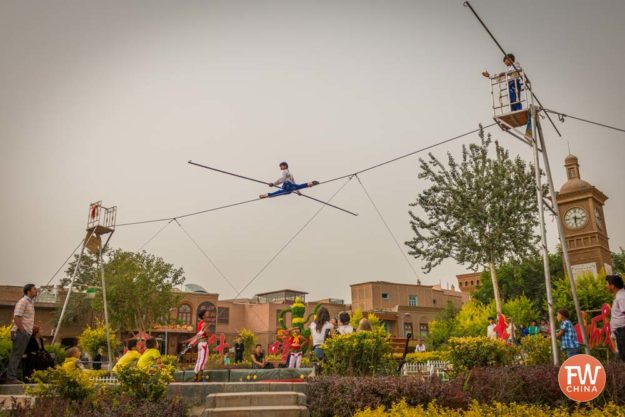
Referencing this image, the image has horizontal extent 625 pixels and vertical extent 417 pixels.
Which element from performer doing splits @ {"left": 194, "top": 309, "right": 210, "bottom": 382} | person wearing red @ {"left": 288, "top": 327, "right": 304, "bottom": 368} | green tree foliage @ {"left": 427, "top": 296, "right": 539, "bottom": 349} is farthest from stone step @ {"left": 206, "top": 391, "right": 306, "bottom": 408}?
green tree foliage @ {"left": 427, "top": 296, "right": 539, "bottom": 349}

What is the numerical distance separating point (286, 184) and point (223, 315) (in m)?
47.1

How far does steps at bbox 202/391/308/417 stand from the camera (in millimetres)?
7020

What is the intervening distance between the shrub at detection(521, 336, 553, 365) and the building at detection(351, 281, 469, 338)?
49.0 meters

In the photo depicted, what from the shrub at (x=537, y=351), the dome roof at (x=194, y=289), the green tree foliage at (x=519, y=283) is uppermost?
the dome roof at (x=194, y=289)

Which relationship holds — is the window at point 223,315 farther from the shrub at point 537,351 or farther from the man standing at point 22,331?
the shrub at point 537,351

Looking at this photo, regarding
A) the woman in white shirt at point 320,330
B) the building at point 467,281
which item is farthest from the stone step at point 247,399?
the building at point 467,281

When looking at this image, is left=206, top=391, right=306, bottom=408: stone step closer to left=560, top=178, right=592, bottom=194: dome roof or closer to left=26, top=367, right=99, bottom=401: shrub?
left=26, top=367, right=99, bottom=401: shrub

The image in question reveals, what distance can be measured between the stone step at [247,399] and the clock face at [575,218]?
47.9 metres

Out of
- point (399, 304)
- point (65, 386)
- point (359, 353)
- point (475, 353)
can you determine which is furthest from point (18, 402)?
point (399, 304)

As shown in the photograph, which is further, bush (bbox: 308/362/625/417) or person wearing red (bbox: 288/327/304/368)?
person wearing red (bbox: 288/327/304/368)

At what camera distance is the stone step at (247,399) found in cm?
734

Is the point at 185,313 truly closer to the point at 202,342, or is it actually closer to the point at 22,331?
the point at 22,331

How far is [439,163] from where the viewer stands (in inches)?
989

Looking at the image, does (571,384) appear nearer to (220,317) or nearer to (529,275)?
(529,275)
